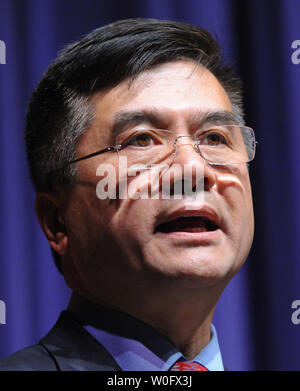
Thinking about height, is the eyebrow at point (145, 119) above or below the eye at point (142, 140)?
above

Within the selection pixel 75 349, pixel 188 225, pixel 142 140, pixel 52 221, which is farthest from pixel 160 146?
pixel 75 349

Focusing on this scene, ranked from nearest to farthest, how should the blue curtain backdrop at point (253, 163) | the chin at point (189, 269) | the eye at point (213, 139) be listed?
the chin at point (189, 269) → the eye at point (213, 139) → the blue curtain backdrop at point (253, 163)

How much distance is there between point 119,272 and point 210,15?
71 centimetres

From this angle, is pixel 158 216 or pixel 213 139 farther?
pixel 213 139

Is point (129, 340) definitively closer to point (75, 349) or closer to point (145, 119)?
point (75, 349)

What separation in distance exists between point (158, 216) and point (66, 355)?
0.30 m

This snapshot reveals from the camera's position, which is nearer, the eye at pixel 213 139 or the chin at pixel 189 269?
the chin at pixel 189 269

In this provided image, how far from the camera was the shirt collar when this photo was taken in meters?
1.03

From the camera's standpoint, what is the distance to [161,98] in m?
1.07

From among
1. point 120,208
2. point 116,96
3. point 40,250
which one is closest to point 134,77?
point 116,96

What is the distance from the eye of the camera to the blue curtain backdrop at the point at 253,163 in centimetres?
139

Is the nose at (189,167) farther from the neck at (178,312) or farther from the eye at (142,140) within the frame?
the neck at (178,312)

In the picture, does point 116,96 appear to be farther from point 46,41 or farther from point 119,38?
Answer: point 46,41

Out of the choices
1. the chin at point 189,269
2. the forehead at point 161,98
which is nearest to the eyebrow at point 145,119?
the forehead at point 161,98
